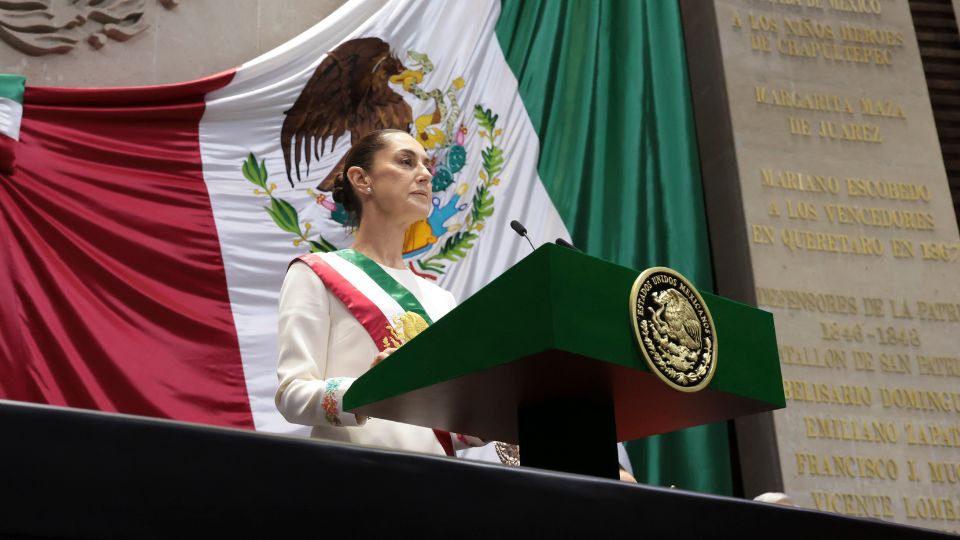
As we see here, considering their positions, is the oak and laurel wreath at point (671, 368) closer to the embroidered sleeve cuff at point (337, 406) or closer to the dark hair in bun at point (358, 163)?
the embroidered sleeve cuff at point (337, 406)

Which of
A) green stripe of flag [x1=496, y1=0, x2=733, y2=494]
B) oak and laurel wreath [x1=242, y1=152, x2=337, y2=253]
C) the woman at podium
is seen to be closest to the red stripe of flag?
oak and laurel wreath [x1=242, y1=152, x2=337, y2=253]

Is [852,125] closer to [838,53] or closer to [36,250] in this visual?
[838,53]

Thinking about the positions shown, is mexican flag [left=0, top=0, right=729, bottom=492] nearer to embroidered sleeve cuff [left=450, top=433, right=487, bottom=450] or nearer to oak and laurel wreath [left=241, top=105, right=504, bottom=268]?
oak and laurel wreath [left=241, top=105, right=504, bottom=268]

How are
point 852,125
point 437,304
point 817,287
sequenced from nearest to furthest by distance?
point 437,304 < point 817,287 < point 852,125

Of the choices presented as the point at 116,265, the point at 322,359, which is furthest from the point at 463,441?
the point at 116,265

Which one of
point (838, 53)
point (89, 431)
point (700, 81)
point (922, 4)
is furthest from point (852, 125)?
point (89, 431)

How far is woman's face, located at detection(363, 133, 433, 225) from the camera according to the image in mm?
2301

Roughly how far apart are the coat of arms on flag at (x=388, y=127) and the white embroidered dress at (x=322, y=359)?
208cm

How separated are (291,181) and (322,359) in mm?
2249

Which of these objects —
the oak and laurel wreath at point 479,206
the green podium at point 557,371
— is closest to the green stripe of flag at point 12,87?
the oak and laurel wreath at point 479,206

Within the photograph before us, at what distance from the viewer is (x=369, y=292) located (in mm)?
2143

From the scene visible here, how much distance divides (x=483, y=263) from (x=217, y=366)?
3.61ft

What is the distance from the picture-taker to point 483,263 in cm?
439

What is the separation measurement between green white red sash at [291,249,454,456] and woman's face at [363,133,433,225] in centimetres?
13
